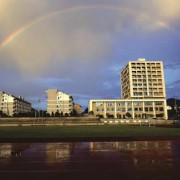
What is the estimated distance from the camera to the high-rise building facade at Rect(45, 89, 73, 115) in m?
193

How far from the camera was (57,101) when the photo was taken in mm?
193750

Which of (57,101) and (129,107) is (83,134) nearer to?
(129,107)

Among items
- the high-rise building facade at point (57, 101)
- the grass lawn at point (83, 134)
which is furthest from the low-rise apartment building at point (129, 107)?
the grass lawn at point (83, 134)

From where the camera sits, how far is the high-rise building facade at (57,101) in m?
193

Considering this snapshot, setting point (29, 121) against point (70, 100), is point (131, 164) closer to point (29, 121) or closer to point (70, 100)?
point (29, 121)

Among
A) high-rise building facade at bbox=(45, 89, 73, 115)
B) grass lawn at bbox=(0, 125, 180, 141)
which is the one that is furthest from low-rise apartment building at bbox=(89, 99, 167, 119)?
grass lawn at bbox=(0, 125, 180, 141)

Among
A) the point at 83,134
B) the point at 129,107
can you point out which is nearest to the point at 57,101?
the point at 129,107

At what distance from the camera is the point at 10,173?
42.5 feet

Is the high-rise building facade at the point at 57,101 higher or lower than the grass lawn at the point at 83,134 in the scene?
higher

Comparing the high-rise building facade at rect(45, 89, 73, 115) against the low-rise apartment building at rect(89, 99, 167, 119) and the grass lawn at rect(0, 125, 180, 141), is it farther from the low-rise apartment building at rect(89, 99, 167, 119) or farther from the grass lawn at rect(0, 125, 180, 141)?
the grass lawn at rect(0, 125, 180, 141)

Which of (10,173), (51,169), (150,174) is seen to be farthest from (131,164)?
(10,173)

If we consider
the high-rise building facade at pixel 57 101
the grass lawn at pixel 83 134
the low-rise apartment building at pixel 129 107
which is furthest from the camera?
the high-rise building facade at pixel 57 101

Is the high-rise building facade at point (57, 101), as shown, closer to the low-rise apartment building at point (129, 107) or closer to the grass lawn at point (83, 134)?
the low-rise apartment building at point (129, 107)

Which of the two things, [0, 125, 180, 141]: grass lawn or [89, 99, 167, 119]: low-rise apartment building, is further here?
[89, 99, 167, 119]: low-rise apartment building
